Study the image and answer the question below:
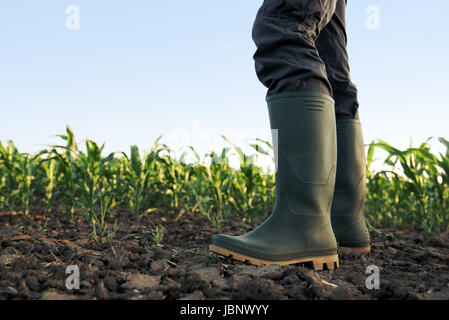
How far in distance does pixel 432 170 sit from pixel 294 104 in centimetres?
193

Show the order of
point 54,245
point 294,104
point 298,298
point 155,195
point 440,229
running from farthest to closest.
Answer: point 155,195 < point 440,229 < point 54,245 < point 294,104 < point 298,298

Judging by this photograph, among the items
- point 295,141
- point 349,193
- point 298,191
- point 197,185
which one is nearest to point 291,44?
point 295,141

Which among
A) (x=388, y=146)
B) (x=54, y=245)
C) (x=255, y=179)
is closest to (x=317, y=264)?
(x=54, y=245)

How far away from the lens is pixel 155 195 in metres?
3.44

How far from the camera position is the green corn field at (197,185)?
246 centimetres

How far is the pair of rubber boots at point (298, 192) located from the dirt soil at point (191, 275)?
6 cm

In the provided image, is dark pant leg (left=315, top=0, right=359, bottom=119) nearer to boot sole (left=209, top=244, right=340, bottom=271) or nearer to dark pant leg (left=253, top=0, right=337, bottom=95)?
dark pant leg (left=253, top=0, right=337, bottom=95)

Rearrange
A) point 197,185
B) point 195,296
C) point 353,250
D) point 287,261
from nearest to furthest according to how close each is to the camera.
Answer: point 195,296 < point 287,261 < point 353,250 < point 197,185

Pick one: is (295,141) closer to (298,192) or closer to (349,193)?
(298,192)

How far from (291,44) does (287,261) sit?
0.72 meters

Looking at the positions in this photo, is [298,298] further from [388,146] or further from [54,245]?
[388,146]

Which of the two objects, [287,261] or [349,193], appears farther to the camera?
[349,193]

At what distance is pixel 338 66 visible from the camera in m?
1.61

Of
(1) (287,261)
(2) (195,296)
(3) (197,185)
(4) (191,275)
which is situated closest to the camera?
(2) (195,296)
